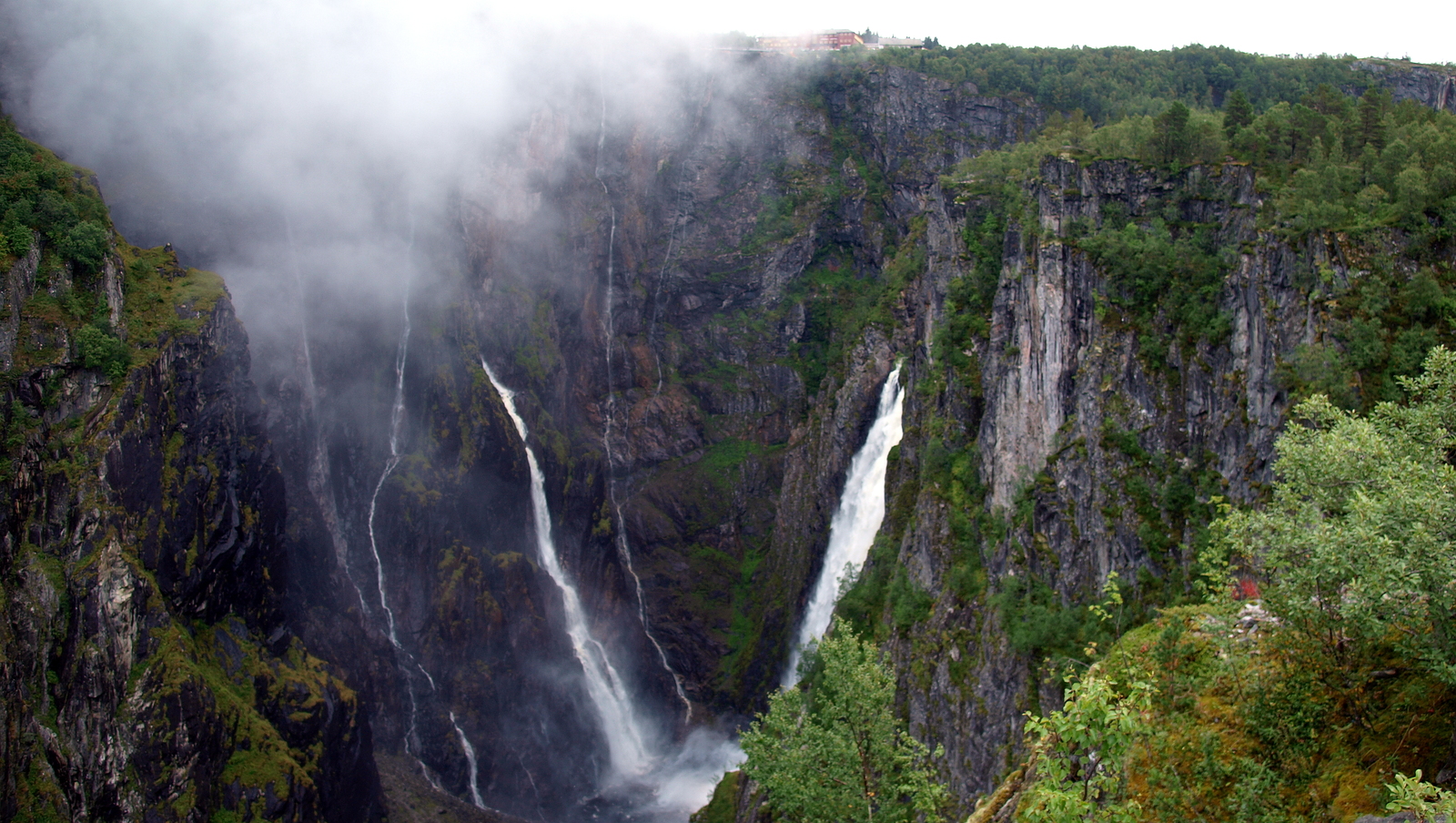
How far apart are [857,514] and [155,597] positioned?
35.8 meters

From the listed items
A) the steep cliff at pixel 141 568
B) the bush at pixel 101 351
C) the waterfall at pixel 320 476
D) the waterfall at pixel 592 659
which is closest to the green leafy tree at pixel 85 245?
the steep cliff at pixel 141 568

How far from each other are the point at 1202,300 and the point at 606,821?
42.8m

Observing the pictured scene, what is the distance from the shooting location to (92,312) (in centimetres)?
4175

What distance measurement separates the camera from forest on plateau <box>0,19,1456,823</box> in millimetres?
13969

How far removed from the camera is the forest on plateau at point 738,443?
45.8 feet

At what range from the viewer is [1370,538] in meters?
10.4

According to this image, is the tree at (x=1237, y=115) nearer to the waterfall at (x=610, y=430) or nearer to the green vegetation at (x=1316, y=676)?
the green vegetation at (x=1316, y=676)

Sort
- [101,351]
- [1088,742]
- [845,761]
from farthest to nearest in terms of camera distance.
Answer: [101,351] → [845,761] → [1088,742]

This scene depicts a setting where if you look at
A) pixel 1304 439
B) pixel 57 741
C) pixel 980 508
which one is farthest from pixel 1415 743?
pixel 57 741

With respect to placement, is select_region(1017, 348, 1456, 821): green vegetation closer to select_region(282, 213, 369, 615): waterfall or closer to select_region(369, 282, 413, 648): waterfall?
select_region(369, 282, 413, 648): waterfall

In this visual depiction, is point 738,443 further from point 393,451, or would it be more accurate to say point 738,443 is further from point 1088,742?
point 1088,742

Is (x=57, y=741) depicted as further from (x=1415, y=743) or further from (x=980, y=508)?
(x=1415, y=743)

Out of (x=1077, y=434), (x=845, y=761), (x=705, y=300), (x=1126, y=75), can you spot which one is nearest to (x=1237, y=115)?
(x=1077, y=434)

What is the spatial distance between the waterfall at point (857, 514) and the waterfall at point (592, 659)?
11734 millimetres
